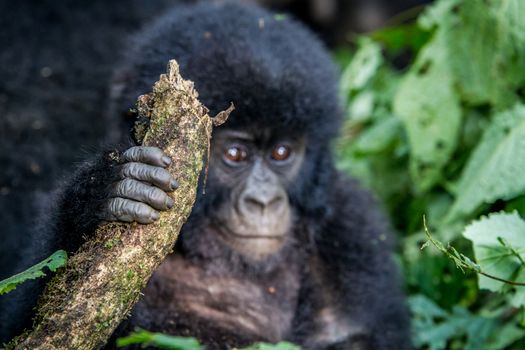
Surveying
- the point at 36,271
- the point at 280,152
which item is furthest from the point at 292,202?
the point at 36,271

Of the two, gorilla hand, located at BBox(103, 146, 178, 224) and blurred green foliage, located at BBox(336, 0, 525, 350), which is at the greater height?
blurred green foliage, located at BBox(336, 0, 525, 350)

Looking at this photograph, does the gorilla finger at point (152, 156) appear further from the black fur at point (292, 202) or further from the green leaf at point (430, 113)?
the green leaf at point (430, 113)

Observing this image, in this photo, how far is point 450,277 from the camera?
11.7ft

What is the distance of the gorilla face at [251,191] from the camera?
3.11 meters

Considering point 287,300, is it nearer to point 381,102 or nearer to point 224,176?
point 224,176

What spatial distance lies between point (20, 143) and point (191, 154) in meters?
2.27

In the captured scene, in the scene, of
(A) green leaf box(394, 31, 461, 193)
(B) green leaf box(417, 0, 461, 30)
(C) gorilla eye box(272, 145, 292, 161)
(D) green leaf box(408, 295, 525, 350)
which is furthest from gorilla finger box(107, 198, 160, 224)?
(B) green leaf box(417, 0, 461, 30)

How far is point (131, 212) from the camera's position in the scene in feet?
6.67

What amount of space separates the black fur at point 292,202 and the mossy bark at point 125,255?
0.81 m

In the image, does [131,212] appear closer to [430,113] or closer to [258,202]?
Answer: [258,202]

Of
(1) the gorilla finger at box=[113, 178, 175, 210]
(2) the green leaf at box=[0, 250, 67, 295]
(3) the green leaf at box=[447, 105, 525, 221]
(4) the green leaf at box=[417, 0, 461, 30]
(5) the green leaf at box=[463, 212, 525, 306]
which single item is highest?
(4) the green leaf at box=[417, 0, 461, 30]

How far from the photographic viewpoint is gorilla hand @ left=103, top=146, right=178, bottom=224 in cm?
203

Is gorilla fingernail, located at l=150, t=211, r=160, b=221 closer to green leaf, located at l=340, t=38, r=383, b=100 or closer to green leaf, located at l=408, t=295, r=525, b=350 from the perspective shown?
green leaf, located at l=408, t=295, r=525, b=350

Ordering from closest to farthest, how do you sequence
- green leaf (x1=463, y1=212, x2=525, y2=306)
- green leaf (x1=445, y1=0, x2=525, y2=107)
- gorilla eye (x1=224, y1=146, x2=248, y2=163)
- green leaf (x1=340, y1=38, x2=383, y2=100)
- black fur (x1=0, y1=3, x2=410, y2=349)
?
green leaf (x1=463, y1=212, x2=525, y2=306)
black fur (x1=0, y1=3, x2=410, y2=349)
gorilla eye (x1=224, y1=146, x2=248, y2=163)
green leaf (x1=445, y1=0, x2=525, y2=107)
green leaf (x1=340, y1=38, x2=383, y2=100)
